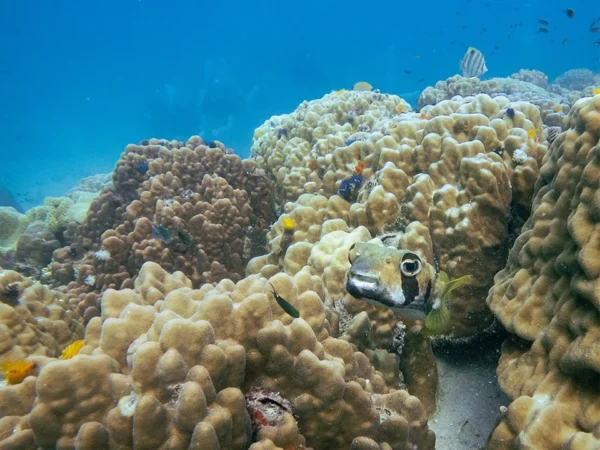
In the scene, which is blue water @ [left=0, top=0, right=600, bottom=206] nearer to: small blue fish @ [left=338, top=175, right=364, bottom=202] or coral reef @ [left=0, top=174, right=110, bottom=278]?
coral reef @ [left=0, top=174, right=110, bottom=278]

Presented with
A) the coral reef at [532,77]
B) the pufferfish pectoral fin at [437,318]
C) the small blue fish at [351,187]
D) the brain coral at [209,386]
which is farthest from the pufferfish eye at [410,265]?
the coral reef at [532,77]

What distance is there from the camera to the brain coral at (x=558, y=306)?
6.57 feet

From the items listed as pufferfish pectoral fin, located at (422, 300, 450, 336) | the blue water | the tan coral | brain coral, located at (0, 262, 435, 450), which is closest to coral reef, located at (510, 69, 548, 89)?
pufferfish pectoral fin, located at (422, 300, 450, 336)

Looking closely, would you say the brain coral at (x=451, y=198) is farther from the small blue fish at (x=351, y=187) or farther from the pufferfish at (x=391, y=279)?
the pufferfish at (x=391, y=279)

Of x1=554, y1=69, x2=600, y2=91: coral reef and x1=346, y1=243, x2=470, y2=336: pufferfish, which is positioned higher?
x1=554, y1=69, x2=600, y2=91: coral reef

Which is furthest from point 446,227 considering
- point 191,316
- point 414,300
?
point 191,316

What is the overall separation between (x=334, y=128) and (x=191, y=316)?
620 cm

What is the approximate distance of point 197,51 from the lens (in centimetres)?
10481

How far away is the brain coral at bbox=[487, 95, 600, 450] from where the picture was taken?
6.57 feet

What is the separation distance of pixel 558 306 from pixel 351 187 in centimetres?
270

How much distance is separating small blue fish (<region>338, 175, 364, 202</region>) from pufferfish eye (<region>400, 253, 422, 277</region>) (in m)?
2.56

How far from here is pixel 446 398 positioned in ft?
11.1

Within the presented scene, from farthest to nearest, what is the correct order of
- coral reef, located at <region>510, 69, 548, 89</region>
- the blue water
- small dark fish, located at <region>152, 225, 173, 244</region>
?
the blue water → coral reef, located at <region>510, 69, 548, 89</region> → small dark fish, located at <region>152, 225, 173, 244</region>

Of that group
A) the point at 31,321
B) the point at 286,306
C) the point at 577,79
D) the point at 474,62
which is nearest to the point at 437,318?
the point at 286,306
